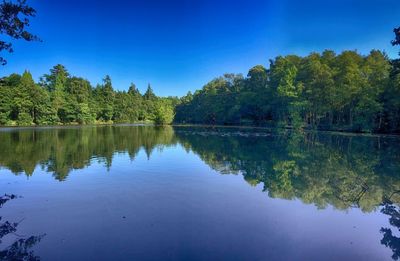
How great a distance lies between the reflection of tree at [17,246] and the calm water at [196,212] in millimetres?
18

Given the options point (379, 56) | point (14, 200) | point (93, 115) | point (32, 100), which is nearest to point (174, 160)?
point (14, 200)

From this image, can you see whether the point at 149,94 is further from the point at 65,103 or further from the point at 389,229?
the point at 389,229

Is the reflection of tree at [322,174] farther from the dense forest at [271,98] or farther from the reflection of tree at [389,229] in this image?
the dense forest at [271,98]

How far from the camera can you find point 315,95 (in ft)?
Answer: 153

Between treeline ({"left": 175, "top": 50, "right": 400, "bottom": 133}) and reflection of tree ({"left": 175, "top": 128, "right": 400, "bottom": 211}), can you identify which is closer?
reflection of tree ({"left": 175, "top": 128, "right": 400, "bottom": 211})

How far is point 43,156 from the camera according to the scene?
15.4m

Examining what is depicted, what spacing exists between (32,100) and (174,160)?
46561mm

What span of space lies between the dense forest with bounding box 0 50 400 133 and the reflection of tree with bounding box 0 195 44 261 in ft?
73.3

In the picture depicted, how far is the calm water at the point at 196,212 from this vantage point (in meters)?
5.09

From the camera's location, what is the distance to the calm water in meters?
5.09

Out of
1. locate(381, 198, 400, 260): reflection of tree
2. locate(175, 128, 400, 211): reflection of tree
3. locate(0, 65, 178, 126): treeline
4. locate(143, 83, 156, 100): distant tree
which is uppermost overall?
locate(143, 83, 156, 100): distant tree

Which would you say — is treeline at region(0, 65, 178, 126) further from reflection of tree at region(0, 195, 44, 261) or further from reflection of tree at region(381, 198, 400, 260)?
reflection of tree at region(381, 198, 400, 260)

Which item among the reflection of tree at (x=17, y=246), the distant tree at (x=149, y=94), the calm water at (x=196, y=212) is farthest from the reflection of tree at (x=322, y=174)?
the distant tree at (x=149, y=94)

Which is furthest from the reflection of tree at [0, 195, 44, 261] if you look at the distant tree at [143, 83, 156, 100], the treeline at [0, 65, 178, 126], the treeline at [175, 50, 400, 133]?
the distant tree at [143, 83, 156, 100]
